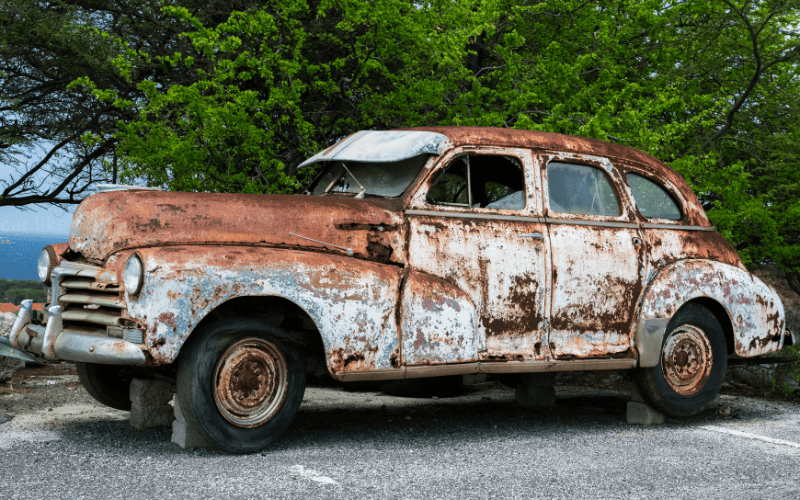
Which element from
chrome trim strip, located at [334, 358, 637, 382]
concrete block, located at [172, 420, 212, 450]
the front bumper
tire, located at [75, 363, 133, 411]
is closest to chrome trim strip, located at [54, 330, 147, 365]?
the front bumper

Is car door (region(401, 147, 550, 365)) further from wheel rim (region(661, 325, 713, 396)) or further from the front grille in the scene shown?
the front grille

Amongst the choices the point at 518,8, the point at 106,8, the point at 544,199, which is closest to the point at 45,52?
the point at 106,8

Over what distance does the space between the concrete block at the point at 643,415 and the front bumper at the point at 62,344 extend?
396 centimetres

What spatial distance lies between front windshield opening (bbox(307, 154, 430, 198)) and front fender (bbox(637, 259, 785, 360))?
7.01 feet

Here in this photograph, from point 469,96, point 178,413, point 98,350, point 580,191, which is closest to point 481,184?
point 580,191

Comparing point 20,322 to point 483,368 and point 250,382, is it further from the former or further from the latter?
point 483,368

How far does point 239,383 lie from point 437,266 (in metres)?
1.57

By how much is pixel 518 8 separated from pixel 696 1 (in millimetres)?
3395

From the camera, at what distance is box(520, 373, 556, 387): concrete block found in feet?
22.8

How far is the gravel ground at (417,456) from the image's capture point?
4211 mm

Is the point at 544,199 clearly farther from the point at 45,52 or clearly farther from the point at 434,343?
the point at 45,52

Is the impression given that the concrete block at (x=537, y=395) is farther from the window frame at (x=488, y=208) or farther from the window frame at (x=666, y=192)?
the window frame at (x=488, y=208)

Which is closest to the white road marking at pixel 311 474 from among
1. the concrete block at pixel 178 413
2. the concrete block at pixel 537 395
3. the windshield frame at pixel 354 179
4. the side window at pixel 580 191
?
the concrete block at pixel 178 413

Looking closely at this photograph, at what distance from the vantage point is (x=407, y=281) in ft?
17.7
